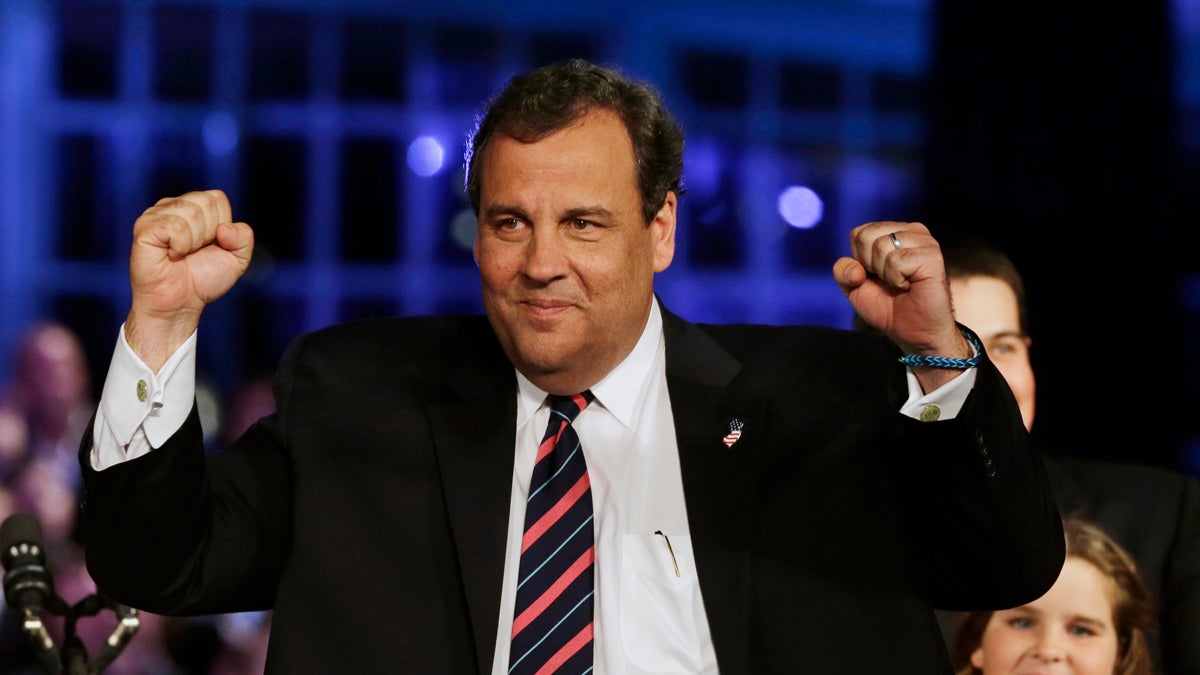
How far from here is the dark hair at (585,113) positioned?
1.72 m

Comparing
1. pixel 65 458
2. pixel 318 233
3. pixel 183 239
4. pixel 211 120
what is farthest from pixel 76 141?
pixel 183 239

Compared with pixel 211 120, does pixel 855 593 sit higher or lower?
lower

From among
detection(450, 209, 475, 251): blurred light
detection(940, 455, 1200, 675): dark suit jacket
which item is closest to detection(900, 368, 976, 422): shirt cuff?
detection(940, 455, 1200, 675): dark suit jacket

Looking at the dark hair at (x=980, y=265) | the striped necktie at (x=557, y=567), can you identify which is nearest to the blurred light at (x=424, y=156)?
the dark hair at (x=980, y=265)

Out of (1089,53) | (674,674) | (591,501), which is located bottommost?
(674,674)

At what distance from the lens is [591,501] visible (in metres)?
1.72

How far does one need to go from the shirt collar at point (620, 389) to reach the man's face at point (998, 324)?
26.0 inches

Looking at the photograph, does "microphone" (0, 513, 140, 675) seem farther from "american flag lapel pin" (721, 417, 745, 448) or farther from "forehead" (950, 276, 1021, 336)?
"forehead" (950, 276, 1021, 336)

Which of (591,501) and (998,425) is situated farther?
(591,501)

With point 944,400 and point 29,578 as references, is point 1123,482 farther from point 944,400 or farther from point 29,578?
point 29,578

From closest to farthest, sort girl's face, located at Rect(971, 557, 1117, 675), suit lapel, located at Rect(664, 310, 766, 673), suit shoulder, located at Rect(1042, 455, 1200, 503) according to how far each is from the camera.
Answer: suit lapel, located at Rect(664, 310, 766, 673) → girl's face, located at Rect(971, 557, 1117, 675) → suit shoulder, located at Rect(1042, 455, 1200, 503)

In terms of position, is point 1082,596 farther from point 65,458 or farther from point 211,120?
point 211,120

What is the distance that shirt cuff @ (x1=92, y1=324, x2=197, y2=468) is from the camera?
5.05ft

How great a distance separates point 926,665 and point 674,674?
0.94ft
